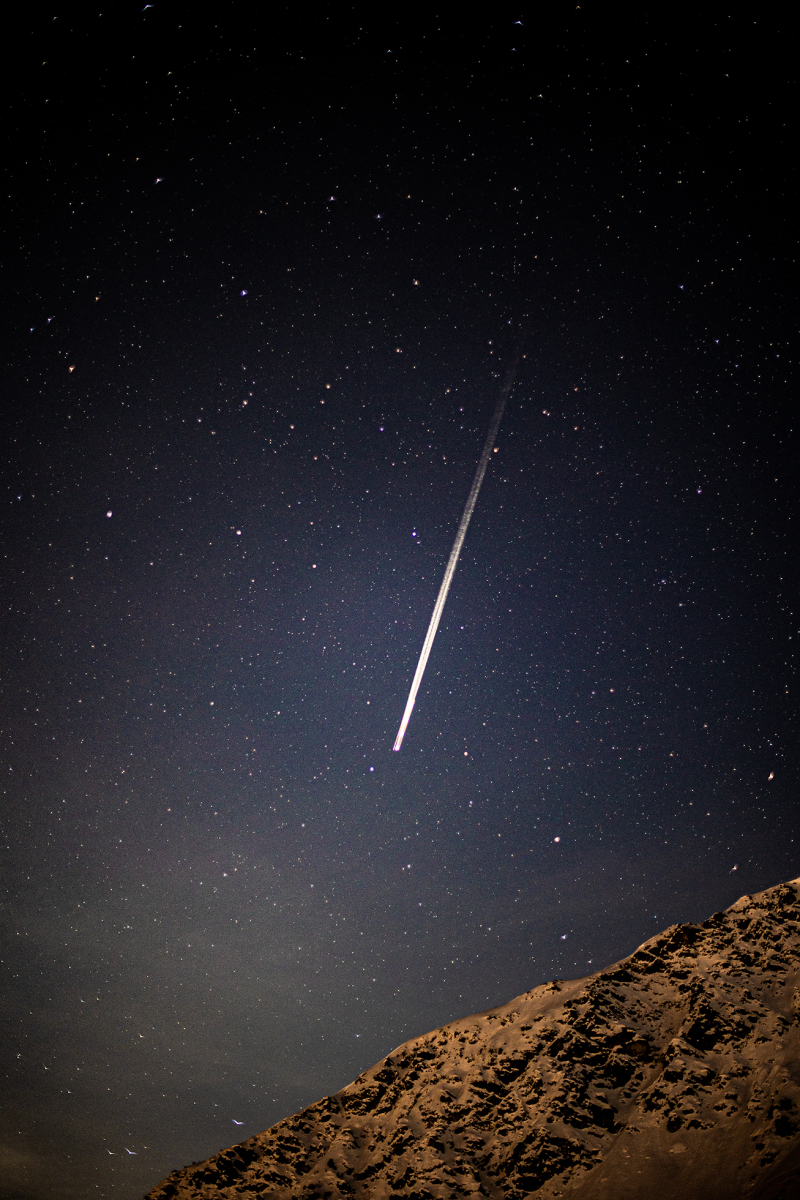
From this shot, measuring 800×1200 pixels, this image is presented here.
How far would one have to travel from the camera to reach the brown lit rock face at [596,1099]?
5575 cm

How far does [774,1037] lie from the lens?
214 ft

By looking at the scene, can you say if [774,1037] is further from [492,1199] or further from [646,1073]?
[492,1199]

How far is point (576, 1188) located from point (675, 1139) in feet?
33.3

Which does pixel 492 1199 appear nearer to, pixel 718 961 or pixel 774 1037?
pixel 774 1037

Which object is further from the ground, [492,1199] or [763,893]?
[763,893]

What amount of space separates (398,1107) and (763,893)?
58342mm

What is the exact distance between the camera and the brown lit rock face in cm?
5575

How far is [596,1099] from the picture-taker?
67875mm

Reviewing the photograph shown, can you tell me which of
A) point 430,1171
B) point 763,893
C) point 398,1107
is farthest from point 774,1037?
point 398,1107

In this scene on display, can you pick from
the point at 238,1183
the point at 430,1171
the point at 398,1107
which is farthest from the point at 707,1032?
the point at 238,1183

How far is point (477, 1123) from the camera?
70.9m

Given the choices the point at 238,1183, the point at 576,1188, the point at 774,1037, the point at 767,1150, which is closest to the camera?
the point at 767,1150

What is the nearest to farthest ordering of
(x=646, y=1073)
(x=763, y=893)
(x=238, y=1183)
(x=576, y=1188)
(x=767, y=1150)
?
(x=767, y=1150) → (x=576, y=1188) → (x=646, y=1073) → (x=238, y=1183) → (x=763, y=893)

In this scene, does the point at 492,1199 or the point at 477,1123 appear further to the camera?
the point at 477,1123
